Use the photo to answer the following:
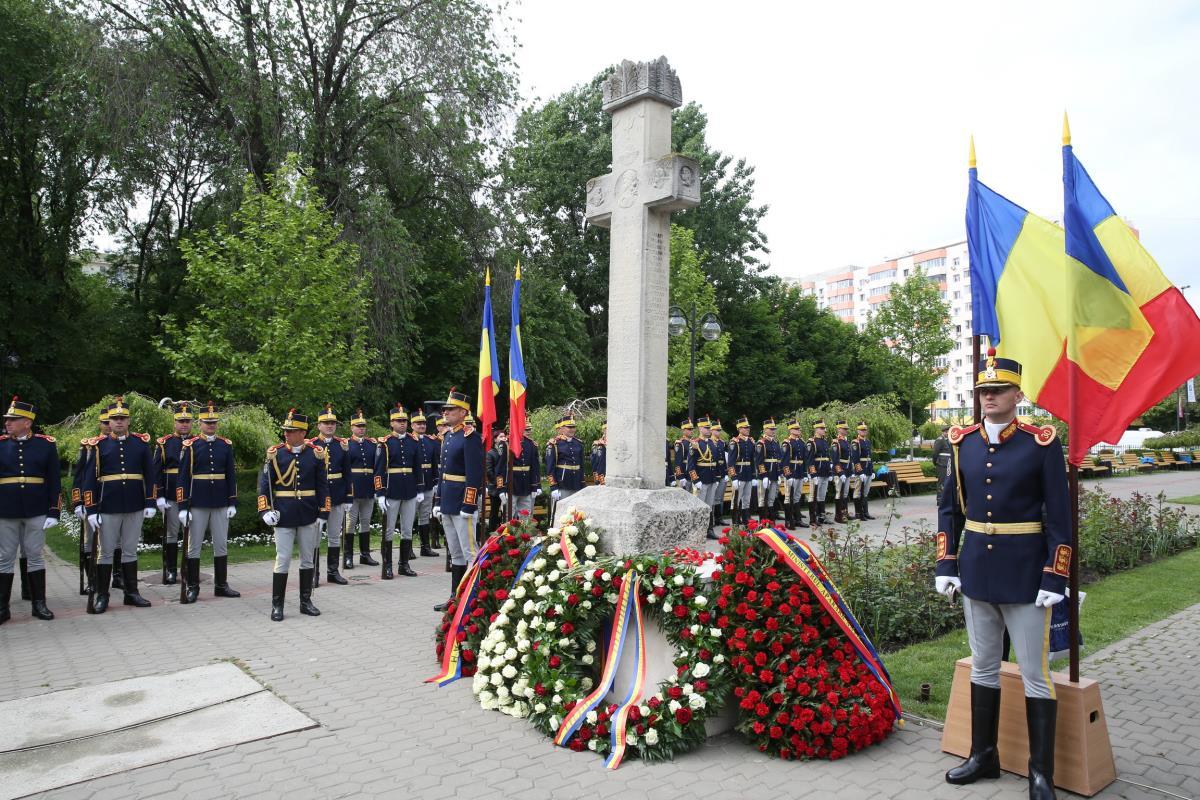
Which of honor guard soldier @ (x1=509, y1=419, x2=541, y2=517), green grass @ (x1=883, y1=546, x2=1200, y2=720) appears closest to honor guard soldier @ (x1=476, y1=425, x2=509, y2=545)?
honor guard soldier @ (x1=509, y1=419, x2=541, y2=517)

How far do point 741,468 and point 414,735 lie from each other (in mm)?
11246

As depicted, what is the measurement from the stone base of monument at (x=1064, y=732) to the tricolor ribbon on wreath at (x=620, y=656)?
1839 mm

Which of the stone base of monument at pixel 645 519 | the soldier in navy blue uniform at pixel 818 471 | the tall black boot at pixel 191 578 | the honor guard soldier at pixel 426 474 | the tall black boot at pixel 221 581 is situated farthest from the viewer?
the soldier in navy blue uniform at pixel 818 471

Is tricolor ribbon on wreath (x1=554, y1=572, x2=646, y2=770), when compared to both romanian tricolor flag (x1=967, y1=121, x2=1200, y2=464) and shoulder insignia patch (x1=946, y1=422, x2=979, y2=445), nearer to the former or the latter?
shoulder insignia patch (x1=946, y1=422, x2=979, y2=445)

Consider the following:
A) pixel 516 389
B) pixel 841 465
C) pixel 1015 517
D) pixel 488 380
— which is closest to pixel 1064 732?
pixel 1015 517

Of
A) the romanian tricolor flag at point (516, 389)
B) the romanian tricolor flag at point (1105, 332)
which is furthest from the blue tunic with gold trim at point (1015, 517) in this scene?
the romanian tricolor flag at point (516, 389)

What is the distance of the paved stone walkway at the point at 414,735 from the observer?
4.12 meters

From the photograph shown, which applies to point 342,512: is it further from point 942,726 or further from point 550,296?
point 550,296

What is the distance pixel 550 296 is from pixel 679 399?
5905 mm

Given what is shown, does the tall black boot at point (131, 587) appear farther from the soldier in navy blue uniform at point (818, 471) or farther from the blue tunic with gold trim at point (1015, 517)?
the soldier in navy blue uniform at point (818, 471)

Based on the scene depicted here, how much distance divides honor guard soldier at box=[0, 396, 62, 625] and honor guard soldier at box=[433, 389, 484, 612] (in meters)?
4.01

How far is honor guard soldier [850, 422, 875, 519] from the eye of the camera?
17016 mm

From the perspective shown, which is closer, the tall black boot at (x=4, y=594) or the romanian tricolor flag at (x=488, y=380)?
the romanian tricolor flag at (x=488, y=380)

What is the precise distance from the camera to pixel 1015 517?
4141mm
